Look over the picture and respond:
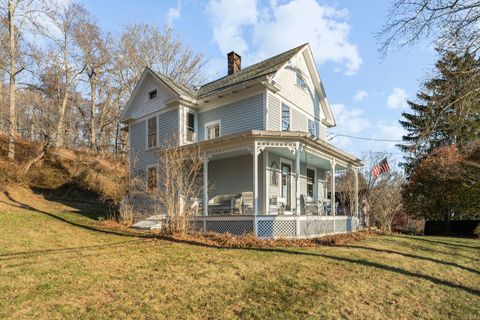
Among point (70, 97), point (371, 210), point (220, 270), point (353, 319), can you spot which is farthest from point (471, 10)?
point (70, 97)

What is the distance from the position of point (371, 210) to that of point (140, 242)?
14672 mm

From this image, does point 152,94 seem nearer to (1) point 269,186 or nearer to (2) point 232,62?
(2) point 232,62

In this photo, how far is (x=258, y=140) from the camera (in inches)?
437

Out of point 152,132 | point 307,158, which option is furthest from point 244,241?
point 152,132

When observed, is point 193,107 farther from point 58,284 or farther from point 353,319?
point 353,319

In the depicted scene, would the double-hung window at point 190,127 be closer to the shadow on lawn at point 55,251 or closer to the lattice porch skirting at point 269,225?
the lattice porch skirting at point 269,225

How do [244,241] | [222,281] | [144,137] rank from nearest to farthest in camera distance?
1. [222,281]
2. [244,241]
3. [144,137]

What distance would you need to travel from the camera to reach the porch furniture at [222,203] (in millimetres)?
12894

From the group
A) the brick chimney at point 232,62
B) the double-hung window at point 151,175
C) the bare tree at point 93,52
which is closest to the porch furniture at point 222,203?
the double-hung window at point 151,175

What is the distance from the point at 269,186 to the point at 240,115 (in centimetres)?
323

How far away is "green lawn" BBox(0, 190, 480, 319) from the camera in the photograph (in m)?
4.87

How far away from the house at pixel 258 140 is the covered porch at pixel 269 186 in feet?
0.11

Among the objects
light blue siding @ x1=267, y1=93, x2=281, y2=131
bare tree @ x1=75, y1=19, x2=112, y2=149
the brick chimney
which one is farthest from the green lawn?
bare tree @ x1=75, y1=19, x2=112, y2=149

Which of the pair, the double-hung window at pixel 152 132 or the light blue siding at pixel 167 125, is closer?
the light blue siding at pixel 167 125
